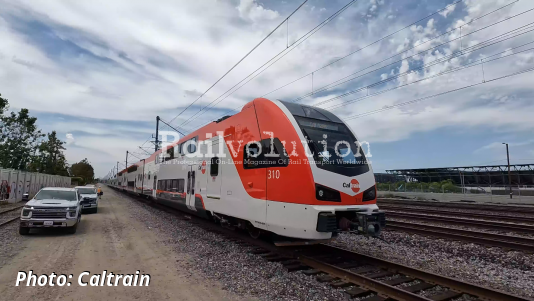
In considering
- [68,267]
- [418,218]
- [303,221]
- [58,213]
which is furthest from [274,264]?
[418,218]

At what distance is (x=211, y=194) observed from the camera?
9.34 m

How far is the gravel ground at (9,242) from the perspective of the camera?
694cm

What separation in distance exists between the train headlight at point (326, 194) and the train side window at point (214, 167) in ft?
13.2

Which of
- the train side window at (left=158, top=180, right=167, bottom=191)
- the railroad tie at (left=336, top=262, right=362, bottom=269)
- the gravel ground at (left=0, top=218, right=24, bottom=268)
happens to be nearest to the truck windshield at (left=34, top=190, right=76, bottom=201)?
the gravel ground at (left=0, top=218, right=24, bottom=268)

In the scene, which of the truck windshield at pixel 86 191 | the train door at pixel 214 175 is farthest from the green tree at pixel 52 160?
the train door at pixel 214 175

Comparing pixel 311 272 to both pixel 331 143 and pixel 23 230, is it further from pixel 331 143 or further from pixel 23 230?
pixel 23 230

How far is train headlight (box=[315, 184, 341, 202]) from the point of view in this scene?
582cm

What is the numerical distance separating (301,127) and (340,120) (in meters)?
1.68

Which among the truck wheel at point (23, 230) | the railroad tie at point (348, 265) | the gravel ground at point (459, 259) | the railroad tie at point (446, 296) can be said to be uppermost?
the truck wheel at point (23, 230)

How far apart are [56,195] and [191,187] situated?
4944 mm

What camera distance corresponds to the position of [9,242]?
8.43 m

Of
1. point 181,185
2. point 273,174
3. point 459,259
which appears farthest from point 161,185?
point 459,259

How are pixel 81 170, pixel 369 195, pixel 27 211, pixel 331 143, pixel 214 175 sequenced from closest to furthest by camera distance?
pixel 369 195, pixel 331 143, pixel 214 175, pixel 27 211, pixel 81 170

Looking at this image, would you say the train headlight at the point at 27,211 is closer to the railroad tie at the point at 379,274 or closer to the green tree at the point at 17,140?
the railroad tie at the point at 379,274
